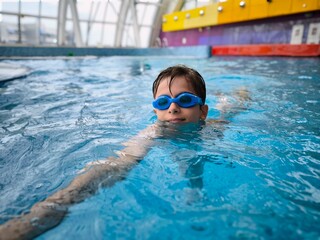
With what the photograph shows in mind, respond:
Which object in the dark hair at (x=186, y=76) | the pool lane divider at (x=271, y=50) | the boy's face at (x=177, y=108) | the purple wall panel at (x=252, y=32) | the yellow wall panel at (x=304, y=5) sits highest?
the yellow wall panel at (x=304, y=5)

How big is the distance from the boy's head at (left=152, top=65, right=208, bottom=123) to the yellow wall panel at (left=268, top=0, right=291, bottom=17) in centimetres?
1275

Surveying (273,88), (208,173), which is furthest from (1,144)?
(273,88)

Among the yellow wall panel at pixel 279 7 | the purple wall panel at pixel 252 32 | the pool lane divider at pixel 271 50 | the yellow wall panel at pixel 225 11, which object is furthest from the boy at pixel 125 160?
the yellow wall panel at pixel 225 11

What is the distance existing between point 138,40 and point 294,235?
2050 centimetres

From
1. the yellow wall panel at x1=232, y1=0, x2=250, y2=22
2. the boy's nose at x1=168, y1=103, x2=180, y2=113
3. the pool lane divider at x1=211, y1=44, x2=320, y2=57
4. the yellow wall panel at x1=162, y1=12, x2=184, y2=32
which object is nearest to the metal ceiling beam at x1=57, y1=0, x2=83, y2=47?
the yellow wall panel at x1=162, y1=12, x2=184, y2=32

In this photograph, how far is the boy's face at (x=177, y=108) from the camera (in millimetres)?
2227

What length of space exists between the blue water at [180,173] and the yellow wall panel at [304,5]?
35.3 ft

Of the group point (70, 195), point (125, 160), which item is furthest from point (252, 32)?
point (70, 195)

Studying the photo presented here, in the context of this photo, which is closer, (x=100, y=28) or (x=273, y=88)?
(x=273, y=88)

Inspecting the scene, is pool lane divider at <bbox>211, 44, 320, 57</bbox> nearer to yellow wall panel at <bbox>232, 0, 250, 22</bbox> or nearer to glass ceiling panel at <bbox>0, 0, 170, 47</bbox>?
yellow wall panel at <bbox>232, 0, 250, 22</bbox>

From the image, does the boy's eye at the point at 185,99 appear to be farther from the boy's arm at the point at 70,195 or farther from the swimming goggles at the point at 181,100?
the boy's arm at the point at 70,195

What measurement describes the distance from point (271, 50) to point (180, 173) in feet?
41.6

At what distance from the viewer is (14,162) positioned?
75.1 inches

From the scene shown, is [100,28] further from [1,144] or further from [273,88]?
[1,144]
